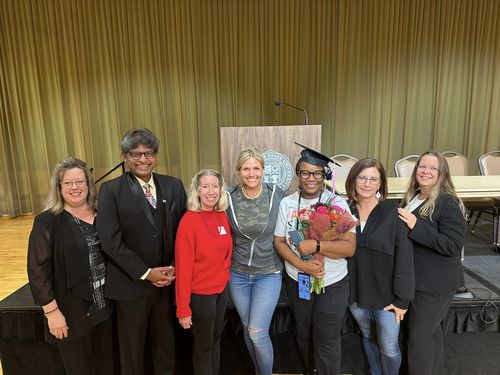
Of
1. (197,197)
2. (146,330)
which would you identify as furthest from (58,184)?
(146,330)

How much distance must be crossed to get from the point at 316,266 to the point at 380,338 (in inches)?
22.7

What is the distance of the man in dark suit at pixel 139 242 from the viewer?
1.57 m

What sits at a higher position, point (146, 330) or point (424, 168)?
point (424, 168)

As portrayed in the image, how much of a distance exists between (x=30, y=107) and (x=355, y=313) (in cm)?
606

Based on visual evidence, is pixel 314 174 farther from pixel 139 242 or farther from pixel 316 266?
pixel 139 242

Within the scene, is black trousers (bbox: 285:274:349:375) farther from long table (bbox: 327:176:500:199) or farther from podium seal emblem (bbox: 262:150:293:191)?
long table (bbox: 327:176:500:199)

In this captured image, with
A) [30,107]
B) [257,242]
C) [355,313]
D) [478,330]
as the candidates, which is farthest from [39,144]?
[478,330]

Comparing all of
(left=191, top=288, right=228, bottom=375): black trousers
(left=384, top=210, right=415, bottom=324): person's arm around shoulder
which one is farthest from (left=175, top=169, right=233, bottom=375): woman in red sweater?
(left=384, top=210, right=415, bottom=324): person's arm around shoulder

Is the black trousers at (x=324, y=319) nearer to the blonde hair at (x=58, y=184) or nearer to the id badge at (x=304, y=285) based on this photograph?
the id badge at (x=304, y=285)

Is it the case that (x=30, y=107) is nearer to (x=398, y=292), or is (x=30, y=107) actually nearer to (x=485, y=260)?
(x=398, y=292)

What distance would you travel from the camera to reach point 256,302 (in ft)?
5.67

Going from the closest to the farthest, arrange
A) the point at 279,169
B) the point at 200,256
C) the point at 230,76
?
the point at 200,256, the point at 279,169, the point at 230,76

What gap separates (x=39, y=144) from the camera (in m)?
5.79

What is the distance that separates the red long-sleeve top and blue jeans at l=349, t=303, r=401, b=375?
0.76 m
